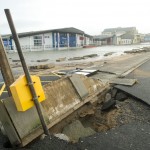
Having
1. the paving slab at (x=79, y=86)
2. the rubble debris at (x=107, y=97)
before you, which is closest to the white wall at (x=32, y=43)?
the rubble debris at (x=107, y=97)

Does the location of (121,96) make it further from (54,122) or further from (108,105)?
(54,122)

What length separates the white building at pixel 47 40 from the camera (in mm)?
50556

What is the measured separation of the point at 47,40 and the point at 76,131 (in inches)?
1989

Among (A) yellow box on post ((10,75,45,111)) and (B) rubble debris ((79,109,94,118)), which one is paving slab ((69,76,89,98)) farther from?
(A) yellow box on post ((10,75,45,111))

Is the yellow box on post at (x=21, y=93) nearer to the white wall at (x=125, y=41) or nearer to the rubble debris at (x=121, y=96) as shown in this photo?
the rubble debris at (x=121, y=96)

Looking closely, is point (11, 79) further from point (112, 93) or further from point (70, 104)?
point (112, 93)

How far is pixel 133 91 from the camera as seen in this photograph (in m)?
7.97

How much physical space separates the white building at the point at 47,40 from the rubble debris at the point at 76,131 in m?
44.7

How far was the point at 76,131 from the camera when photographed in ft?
17.9

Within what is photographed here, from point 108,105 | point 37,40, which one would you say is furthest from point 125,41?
point 108,105

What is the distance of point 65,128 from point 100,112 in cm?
176

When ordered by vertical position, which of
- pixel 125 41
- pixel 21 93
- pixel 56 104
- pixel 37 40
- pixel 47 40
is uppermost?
pixel 21 93

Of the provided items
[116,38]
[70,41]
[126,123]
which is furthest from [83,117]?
[116,38]

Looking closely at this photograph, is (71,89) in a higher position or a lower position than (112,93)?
higher
